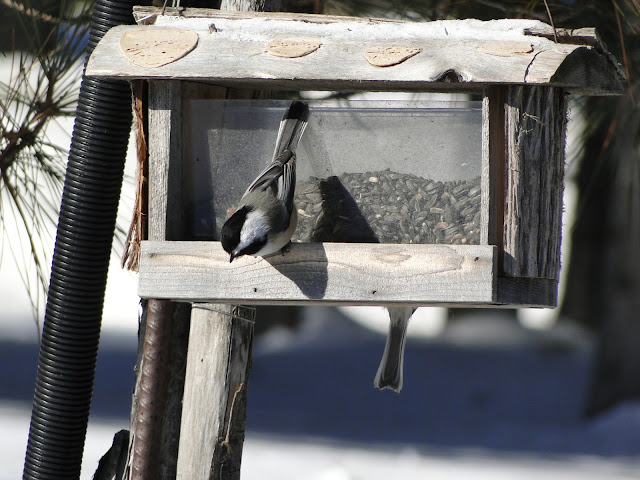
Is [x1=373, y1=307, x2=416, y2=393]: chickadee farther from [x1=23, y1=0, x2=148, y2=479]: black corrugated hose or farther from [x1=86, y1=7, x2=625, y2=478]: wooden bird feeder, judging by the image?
[x1=23, y1=0, x2=148, y2=479]: black corrugated hose

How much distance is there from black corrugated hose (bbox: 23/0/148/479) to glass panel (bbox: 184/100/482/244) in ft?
1.90

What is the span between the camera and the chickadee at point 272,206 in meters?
1.73

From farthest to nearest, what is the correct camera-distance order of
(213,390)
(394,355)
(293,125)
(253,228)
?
(394,355) → (213,390) → (293,125) → (253,228)

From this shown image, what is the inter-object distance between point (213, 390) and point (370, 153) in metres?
0.89

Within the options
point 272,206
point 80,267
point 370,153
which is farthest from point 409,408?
point 272,206

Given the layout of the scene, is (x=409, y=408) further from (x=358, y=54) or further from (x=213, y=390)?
(x=358, y=54)

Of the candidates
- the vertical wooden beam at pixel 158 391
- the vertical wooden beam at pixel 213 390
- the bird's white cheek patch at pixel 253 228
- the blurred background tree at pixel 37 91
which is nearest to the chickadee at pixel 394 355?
the vertical wooden beam at pixel 213 390

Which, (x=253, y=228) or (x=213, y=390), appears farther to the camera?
(x=213, y=390)

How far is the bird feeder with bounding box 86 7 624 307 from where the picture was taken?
178cm

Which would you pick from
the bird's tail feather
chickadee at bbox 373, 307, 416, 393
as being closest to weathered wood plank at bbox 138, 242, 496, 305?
the bird's tail feather

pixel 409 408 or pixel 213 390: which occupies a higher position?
pixel 409 408

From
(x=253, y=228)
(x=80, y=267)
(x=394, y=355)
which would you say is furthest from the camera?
(x=394, y=355)

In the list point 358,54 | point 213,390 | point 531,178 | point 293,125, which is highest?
point 358,54

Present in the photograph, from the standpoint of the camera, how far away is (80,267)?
2504 mm
